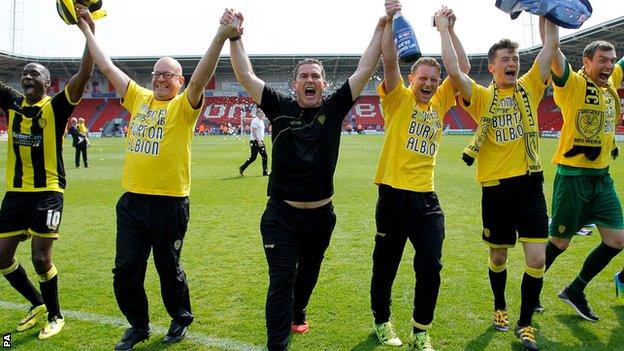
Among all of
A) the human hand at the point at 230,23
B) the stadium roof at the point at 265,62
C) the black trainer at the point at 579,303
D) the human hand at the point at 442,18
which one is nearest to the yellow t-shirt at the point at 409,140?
the human hand at the point at 442,18

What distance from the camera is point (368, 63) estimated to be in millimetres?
4020

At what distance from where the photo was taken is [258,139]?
16.2 meters

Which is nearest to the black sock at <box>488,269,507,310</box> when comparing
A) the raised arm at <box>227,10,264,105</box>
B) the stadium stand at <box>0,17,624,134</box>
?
the raised arm at <box>227,10,264,105</box>

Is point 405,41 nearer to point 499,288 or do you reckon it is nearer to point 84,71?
point 499,288

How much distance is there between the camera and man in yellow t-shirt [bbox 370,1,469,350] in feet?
13.3

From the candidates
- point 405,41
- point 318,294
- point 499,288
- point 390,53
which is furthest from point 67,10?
point 499,288

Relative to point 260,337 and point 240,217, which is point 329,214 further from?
point 240,217

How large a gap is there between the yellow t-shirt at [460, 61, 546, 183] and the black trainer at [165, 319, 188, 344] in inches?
114

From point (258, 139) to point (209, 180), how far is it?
2005mm

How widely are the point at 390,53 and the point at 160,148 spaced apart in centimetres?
200

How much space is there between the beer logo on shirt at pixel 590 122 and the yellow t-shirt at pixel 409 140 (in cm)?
152

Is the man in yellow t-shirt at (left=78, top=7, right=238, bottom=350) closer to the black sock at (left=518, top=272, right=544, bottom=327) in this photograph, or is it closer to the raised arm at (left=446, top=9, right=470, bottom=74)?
the raised arm at (left=446, top=9, right=470, bottom=74)

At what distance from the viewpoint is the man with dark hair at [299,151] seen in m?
3.81

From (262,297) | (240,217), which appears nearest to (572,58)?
Answer: (240,217)
